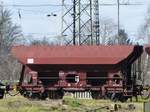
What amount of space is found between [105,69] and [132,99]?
10.9 feet

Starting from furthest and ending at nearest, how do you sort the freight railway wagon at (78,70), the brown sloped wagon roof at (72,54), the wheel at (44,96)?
the wheel at (44,96) < the freight railway wagon at (78,70) < the brown sloped wagon roof at (72,54)

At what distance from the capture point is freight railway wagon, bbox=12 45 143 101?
3288 cm

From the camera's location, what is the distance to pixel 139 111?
977 inches

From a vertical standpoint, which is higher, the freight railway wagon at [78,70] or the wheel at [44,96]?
the freight railway wagon at [78,70]

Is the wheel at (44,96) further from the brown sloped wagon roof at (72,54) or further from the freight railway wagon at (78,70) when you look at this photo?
the brown sloped wagon roof at (72,54)

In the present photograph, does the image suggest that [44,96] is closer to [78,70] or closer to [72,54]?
[78,70]

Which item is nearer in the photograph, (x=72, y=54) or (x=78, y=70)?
(x=72, y=54)

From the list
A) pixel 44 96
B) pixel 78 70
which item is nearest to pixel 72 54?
pixel 78 70

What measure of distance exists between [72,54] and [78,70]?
105 centimetres

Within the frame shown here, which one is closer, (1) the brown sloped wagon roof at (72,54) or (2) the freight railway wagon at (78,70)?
(1) the brown sloped wagon roof at (72,54)

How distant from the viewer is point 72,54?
109ft

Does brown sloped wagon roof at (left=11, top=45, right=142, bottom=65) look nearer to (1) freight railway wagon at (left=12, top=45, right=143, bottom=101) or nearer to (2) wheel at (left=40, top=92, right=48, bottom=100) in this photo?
(1) freight railway wagon at (left=12, top=45, right=143, bottom=101)

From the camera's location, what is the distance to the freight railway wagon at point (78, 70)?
32875 millimetres

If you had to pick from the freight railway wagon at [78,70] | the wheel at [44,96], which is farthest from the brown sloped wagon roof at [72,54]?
the wheel at [44,96]
